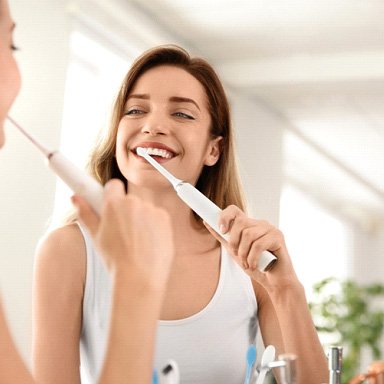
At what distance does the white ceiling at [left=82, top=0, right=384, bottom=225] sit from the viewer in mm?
3156

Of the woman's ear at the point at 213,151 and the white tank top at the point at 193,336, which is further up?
the woman's ear at the point at 213,151

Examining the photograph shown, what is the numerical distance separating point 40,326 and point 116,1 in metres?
2.19

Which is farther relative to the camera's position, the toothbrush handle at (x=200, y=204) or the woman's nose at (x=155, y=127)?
the woman's nose at (x=155, y=127)

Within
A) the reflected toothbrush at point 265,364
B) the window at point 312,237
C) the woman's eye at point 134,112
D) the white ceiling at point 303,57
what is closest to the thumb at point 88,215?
the reflected toothbrush at point 265,364

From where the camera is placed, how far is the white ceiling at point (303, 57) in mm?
3156

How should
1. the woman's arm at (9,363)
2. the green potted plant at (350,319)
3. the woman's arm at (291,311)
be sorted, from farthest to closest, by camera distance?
1. the green potted plant at (350,319)
2. the woman's arm at (291,311)
3. the woman's arm at (9,363)

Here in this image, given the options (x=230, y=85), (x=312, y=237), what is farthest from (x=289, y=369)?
(x=312, y=237)

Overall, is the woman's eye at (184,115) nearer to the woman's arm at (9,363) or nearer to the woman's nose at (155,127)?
the woman's nose at (155,127)

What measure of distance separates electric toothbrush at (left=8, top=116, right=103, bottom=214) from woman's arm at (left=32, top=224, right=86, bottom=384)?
382 millimetres

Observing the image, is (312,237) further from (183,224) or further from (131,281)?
(131,281)

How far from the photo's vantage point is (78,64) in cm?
314

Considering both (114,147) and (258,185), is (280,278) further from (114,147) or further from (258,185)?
(258,185)

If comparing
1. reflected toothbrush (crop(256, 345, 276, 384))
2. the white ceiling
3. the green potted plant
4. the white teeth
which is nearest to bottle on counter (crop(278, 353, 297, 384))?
reflected toothbrush (crop(256, 345, 276, 384))

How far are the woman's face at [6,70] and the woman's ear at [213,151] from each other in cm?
62
